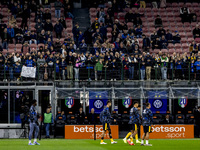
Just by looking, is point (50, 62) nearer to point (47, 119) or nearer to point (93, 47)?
point (93, 47)

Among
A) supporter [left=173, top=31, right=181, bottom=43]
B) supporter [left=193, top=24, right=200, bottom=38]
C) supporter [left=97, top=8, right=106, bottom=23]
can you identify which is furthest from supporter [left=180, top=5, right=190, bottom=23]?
supporter [left=97, top=8, right=106, bottom=23]

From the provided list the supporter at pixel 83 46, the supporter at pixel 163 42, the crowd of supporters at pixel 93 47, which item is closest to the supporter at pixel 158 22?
the crowd of supporters at pixel 93 47

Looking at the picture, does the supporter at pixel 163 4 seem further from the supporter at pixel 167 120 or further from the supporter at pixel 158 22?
the supporter at pixel 167 120

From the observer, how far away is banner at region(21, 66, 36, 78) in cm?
3353

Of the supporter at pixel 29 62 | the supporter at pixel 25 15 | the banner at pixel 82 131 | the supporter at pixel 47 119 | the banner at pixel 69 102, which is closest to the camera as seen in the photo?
the banner at pixel 82 131

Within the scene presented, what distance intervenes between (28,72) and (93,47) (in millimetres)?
4932

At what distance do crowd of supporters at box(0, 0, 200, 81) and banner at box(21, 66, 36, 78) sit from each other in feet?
0.88

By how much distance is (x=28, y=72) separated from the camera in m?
33.8

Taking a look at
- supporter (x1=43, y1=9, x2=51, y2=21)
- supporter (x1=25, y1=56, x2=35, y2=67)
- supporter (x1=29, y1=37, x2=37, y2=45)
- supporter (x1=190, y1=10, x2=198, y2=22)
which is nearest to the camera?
supporter (x1=25, y1=56, x2=35, y2=67)

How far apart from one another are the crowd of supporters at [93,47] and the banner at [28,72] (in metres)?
0.27

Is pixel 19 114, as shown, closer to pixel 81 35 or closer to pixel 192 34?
pixel 81 35

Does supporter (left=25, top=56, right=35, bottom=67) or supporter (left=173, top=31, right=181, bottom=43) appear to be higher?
supporter (left=173, top=31, right=181, bottom=43)

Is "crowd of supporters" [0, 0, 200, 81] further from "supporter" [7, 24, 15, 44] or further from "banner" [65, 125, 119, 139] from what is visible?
"banner" [65, 125, 119, 139]

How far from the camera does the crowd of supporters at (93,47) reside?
33.9 metres
